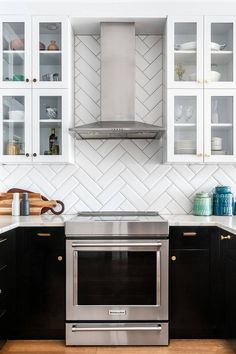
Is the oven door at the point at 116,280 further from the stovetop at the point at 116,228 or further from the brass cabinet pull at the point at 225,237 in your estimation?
the brass cabinet pull at the point at 225,237

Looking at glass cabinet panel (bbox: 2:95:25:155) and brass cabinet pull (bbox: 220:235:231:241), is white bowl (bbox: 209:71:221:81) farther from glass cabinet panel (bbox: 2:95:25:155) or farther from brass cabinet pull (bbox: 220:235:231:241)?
glass cabinet panel (bbox: 2:95:25:155)

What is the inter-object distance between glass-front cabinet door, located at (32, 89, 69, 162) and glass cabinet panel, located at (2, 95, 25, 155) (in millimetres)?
105

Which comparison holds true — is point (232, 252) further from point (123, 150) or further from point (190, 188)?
point (123, 150)

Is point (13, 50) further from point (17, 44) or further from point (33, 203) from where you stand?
point (33, 203)

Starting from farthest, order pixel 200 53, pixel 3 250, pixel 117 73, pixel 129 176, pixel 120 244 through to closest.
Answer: pixel 129 176, pixel 117 73, pixel 200 53, pixel 120 244, pixel 3 250

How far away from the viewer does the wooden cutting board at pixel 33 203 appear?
3.25m

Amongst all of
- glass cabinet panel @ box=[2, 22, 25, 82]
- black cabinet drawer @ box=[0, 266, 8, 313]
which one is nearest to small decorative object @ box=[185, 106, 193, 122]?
glass cabinet panel @ box=[2, 22, 25, 82]

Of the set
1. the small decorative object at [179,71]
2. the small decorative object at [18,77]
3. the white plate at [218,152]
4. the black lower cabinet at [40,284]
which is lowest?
the black lower cabinet at [40,284]

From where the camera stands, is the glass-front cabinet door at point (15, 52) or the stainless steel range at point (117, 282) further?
the glass-front cabinet door at point (15, 52)

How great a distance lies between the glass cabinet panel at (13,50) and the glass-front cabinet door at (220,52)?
1490 millimetres

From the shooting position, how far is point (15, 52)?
3.09 meters

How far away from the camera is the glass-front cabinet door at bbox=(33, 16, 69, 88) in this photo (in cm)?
307

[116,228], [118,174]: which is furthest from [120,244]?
[118,174]

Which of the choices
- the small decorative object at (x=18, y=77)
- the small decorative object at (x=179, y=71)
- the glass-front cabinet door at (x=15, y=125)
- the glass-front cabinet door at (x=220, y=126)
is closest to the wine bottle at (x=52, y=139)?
the glass-front cabinet door at (x=15, y=125)
